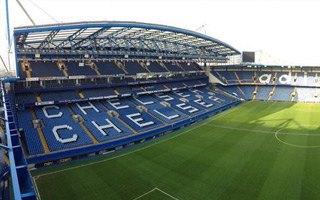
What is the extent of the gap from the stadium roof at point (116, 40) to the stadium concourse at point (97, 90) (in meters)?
0.11

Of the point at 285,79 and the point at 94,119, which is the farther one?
the point at 285,79

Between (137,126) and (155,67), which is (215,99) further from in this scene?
(137,126)

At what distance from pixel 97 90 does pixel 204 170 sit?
22911 millimetres

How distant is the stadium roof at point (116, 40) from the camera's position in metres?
29.6

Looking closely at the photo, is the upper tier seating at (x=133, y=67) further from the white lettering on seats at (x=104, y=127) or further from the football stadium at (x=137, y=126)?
the white lettering on seats at (x=104, y=127)

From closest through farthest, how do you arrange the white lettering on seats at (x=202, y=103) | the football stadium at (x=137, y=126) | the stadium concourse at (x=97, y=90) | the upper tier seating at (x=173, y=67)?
the football stadium at (x=137, y=126), the stadium concourse at (x=97, y=90), the white lettering on seats at (x=202, y=103), the upper tier seating at (x=173, y=67)

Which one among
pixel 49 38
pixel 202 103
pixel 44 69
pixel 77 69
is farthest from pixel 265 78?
pixel 49 38

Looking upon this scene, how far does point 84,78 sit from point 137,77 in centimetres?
1112

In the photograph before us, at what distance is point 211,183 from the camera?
21.0 meters

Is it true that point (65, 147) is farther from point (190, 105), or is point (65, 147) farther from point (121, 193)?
point (190, 105)

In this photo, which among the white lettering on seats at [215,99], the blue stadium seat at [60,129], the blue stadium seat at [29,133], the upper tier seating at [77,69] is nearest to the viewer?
the blue stadium seat at [29,133]

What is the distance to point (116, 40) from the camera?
42.3 m

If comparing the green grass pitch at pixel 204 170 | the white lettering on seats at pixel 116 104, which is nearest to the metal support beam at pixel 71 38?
the white lettering on seats at pixel 116 104

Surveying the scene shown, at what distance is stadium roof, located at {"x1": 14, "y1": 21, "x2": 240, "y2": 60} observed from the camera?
29642 millimetres
